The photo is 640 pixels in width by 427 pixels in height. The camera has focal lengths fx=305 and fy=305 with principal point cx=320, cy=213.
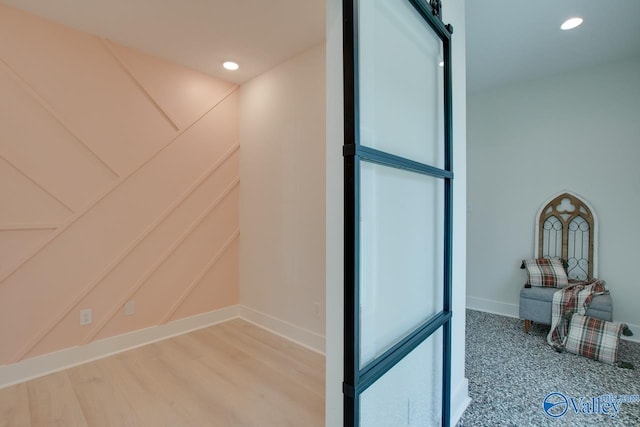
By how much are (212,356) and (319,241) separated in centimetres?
131

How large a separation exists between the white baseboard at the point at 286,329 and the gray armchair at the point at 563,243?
206cm

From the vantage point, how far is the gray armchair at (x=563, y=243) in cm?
292

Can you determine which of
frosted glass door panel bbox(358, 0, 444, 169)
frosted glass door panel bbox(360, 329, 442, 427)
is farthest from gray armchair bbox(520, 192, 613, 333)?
frosted glass door panel bbox(358, 0, 444, 169)

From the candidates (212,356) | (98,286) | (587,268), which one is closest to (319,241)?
(212,356)

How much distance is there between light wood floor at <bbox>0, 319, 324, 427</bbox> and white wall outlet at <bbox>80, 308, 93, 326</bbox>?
0.33m

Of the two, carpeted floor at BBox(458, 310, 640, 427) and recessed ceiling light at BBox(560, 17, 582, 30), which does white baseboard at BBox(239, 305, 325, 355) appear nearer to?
carpeted floor at BBox(458, 310, 640, 427)

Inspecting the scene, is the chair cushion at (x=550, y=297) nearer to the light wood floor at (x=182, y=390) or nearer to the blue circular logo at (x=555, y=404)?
the blue circular logo at (x=555, y=404)

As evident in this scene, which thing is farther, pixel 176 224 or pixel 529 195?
pixel 529 195

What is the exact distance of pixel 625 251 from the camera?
9.64 feet

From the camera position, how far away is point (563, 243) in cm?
324

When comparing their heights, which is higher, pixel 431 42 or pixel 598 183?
pixel 431 42

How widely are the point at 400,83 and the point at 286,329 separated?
8.02 ft

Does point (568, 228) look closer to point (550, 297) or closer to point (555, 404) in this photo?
point (550, 297)

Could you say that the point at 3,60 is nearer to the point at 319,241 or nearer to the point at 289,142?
the point at 289,142
